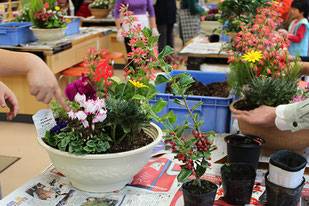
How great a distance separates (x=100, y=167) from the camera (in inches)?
41.1

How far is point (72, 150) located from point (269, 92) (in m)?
0.75

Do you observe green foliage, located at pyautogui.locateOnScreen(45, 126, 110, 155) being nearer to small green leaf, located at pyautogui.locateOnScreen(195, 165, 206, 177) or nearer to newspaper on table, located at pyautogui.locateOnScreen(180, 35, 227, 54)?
small green leaf, located at pyautogui.locateOnScreen(195, 165, 206, 177)

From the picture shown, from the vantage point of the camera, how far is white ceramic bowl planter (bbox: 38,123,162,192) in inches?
40.6

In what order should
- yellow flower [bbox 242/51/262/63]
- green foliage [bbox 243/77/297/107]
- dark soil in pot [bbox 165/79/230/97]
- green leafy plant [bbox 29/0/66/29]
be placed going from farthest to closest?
green leafy plant [bbox 29/0/66/29] < dark soil in pot [bbox 165/79/230/97] < yellow flower [bbox 242/51/262/63] < green foliage [bbox 243/77/297/107]

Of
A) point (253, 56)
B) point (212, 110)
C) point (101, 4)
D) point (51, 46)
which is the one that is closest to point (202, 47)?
point (51, 46)

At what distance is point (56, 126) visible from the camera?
112 centimetres

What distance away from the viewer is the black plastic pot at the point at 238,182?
40.0 inches

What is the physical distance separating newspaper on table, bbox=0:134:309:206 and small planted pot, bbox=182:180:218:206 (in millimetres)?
104

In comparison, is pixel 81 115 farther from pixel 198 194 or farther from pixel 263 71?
pixel 263 71

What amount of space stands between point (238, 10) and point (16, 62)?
7.90 ft

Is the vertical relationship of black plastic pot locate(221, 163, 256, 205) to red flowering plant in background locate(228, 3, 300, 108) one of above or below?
below

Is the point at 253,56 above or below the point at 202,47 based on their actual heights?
above

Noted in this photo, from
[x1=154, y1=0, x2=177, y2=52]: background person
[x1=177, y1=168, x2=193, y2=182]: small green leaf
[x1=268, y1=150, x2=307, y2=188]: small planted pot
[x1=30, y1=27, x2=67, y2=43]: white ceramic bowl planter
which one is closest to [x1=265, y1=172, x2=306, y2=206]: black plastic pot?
[x1=268, y1=150, x2=307, y2=188]: small planted pot

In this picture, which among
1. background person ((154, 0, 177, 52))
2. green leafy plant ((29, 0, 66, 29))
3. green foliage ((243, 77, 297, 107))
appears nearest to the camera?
green foliage ((243, 77, 297, 107))
